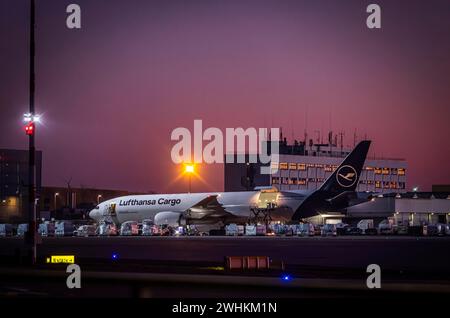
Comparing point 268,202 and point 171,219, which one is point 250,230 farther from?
point 171,219

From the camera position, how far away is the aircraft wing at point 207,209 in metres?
86.5

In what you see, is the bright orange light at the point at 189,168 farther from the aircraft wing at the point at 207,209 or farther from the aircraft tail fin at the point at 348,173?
the aircraft tail fin at the point at 348,173

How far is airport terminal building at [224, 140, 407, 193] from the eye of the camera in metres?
157

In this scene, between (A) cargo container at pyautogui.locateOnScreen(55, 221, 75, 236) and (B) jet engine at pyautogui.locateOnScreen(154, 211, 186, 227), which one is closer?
(A) cargo container at pyautogui.locateOnScreen(55, 221, 75, 236)

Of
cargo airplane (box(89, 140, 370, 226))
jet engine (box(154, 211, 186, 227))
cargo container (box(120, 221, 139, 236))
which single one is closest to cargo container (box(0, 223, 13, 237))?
cargo container (box(120, 221, 139, 236))

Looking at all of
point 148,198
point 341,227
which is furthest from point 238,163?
point 341,227

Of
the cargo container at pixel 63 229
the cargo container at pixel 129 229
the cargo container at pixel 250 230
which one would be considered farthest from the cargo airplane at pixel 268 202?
the cargo container at pixel 63 229

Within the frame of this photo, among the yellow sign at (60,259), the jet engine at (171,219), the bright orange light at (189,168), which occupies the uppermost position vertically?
the bright orange light at (189,168)

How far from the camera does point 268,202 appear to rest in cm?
8381

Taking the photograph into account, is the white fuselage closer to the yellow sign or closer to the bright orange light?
the bright orange light

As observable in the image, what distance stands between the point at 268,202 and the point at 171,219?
1075 centimetres

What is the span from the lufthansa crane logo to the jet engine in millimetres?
17138
